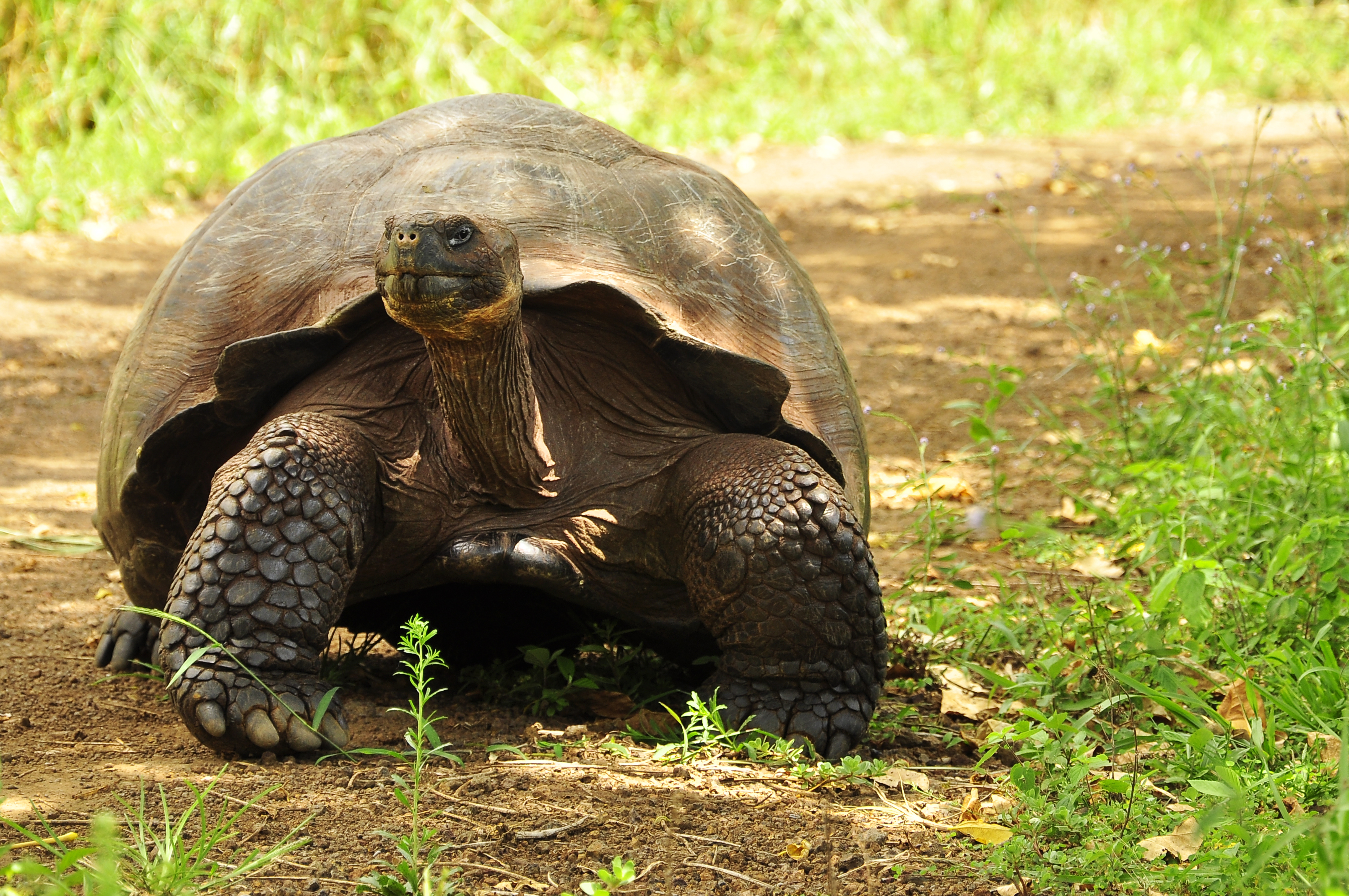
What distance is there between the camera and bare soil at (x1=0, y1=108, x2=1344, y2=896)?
2.00 m

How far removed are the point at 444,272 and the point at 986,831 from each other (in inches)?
51.8

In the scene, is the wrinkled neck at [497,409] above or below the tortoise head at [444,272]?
below

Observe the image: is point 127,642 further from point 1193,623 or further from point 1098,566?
point 1098,566

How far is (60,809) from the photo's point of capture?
205 centimetres

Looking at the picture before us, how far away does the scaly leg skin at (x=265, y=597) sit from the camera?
238 centimetres

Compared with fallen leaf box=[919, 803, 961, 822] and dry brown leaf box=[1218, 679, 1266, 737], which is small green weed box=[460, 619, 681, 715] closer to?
fallen leaf box=[919, 803, 961, 822]

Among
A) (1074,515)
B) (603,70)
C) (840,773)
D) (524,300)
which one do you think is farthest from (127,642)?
(603,70)

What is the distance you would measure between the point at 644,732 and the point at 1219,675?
4.02ft

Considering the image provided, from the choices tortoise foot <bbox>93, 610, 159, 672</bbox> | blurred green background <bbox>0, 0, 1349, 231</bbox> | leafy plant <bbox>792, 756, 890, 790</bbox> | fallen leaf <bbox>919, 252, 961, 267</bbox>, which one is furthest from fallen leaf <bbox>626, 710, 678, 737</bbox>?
blurred green background <bbox>0, 0, 1349, 231</bbox>

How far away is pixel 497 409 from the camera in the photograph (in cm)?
261

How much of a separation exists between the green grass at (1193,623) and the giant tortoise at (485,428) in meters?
0.45

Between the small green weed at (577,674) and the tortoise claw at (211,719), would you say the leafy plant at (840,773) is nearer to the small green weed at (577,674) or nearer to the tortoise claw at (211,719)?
the small green weed at (577,674)

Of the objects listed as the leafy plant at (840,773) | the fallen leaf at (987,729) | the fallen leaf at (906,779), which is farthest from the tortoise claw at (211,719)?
the fallen leaf at (987,729)

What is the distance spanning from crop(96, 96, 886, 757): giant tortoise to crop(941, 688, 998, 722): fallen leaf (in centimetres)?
30
